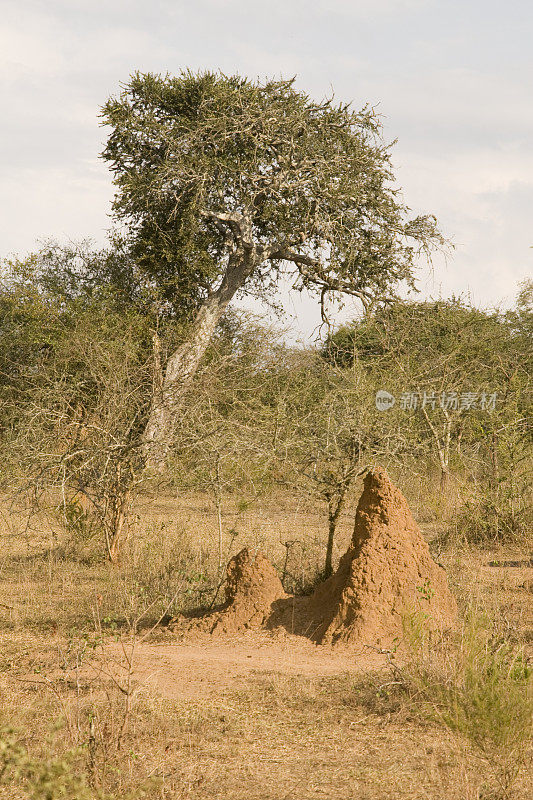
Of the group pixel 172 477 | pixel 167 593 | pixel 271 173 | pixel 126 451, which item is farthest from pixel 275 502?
pixel 271 173

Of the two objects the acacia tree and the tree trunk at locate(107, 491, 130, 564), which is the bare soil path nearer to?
the tree trunk at locate(107, 491, 130, 564)

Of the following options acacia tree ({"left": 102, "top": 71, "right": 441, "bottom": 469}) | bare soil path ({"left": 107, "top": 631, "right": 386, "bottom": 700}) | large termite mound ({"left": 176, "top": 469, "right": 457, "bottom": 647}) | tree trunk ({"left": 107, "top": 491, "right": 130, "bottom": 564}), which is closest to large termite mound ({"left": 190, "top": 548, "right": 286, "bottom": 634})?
large termite mound ({"left": 176, "top": 469, "right": 457, "bottom": 647})

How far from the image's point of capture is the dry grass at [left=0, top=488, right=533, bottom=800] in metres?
3.68

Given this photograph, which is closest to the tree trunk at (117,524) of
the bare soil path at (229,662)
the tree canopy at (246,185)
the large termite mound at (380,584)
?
the bare soil path at (229,662)

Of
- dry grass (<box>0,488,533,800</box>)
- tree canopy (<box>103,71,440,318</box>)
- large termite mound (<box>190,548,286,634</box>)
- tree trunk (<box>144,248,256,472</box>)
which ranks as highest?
tree canopy (<box>103,71,440,318</box>)

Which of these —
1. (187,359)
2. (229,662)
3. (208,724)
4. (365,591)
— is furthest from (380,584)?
(187,359)

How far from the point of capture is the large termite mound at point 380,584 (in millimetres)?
5863

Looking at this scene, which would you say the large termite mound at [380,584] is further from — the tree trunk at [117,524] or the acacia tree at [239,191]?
the acacia tree at [239,191]

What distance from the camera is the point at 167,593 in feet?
22.6

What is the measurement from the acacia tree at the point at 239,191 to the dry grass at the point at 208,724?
29.1 feet

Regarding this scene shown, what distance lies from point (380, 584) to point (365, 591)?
13 cm

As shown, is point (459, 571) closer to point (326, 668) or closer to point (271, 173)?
point (326, 668)

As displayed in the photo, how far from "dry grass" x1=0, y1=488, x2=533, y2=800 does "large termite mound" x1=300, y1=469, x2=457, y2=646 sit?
1.74 ft

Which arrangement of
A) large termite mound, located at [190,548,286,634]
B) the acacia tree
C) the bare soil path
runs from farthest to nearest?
1. the acacia tree
2. large termite mound, located at [190,548,286,634]
3. the bare soil path
